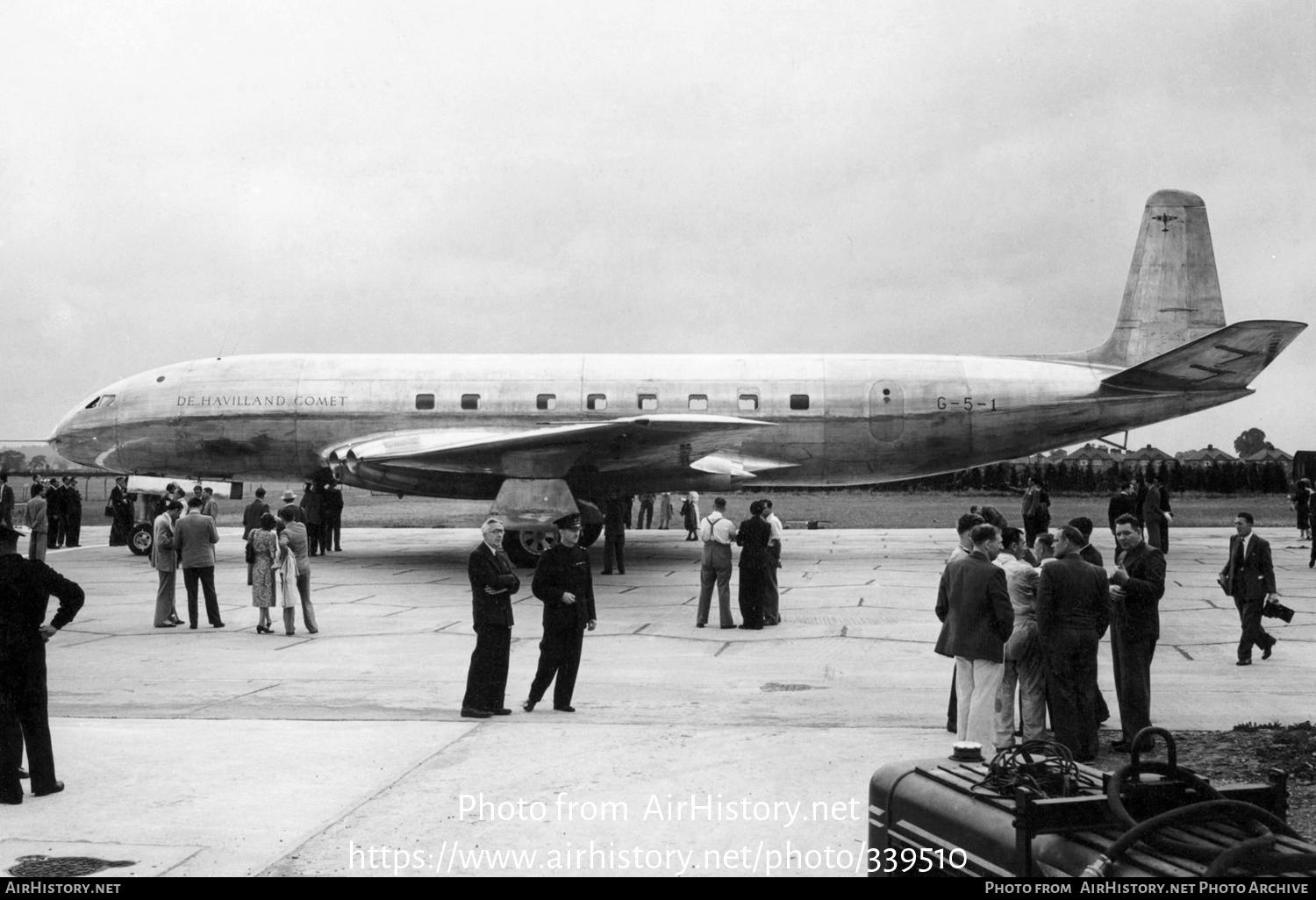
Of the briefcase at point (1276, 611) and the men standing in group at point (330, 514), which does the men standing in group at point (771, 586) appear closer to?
the briefcase at point (1276, 611)

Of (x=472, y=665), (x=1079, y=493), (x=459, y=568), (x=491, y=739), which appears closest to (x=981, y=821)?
(x=491, y=739)

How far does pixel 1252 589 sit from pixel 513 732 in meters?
8.28

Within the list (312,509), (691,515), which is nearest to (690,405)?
(691,515)

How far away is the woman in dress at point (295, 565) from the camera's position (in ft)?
47.3

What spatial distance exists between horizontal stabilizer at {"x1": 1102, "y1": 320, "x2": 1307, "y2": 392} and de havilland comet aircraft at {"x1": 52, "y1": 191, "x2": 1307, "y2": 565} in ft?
0.17

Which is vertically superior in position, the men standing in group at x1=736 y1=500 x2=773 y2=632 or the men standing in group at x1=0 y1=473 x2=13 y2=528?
the men standing in group at x1=0 y1=473 x2=13 y2=528

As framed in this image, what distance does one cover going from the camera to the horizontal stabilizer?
21875mm

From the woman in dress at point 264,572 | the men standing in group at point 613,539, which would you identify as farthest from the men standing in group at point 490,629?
→ the men standing in group at point 613,539

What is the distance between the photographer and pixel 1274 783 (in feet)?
12.4

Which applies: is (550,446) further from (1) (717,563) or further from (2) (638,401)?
(1) (717,563)

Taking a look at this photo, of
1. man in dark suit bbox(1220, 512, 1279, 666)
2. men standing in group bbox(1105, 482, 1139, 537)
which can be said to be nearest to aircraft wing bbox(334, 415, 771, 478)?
men standing in group bbox(1105, 482, 1139, 537)

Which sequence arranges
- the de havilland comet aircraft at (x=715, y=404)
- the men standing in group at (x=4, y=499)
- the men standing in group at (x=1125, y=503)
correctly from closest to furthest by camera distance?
the men standing in group at (x=4, y=499), the de havilland comet aircraft at (x=715, y=404), the men standing in group at (x=1125, y=503)

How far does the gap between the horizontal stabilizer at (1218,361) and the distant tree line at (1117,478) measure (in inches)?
1293

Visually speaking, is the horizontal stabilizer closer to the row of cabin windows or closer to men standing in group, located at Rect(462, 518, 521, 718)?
the row of cabin windows
